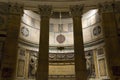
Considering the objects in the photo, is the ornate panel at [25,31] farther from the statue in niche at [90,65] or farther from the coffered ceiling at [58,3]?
the statue in niche at [90,65]

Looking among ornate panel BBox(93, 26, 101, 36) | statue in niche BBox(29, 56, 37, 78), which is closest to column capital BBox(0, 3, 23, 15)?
statue in niche BBox(29, 56, 37, 78)

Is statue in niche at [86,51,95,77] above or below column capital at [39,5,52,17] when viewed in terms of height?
below

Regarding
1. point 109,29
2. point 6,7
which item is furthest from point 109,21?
point 6,7

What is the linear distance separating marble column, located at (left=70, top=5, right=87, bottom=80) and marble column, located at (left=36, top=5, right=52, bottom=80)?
1.93m

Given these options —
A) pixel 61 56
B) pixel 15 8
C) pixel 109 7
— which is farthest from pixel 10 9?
pixel 109 7

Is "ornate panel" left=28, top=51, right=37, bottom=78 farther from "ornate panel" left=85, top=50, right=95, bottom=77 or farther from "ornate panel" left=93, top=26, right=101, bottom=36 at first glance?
"ornate panel" left=93, top=26, right=101, bottom=36

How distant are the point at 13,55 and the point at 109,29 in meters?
6.76

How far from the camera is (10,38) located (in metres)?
12.0

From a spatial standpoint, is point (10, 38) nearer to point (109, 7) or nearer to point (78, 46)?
point (78, 46)

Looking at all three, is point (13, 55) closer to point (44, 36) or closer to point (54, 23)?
point (44, 36)

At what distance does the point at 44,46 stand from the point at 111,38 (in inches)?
181

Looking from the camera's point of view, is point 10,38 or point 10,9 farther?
point 10,9

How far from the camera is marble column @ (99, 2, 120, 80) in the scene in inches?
444

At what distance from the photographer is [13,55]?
38.0 ft
